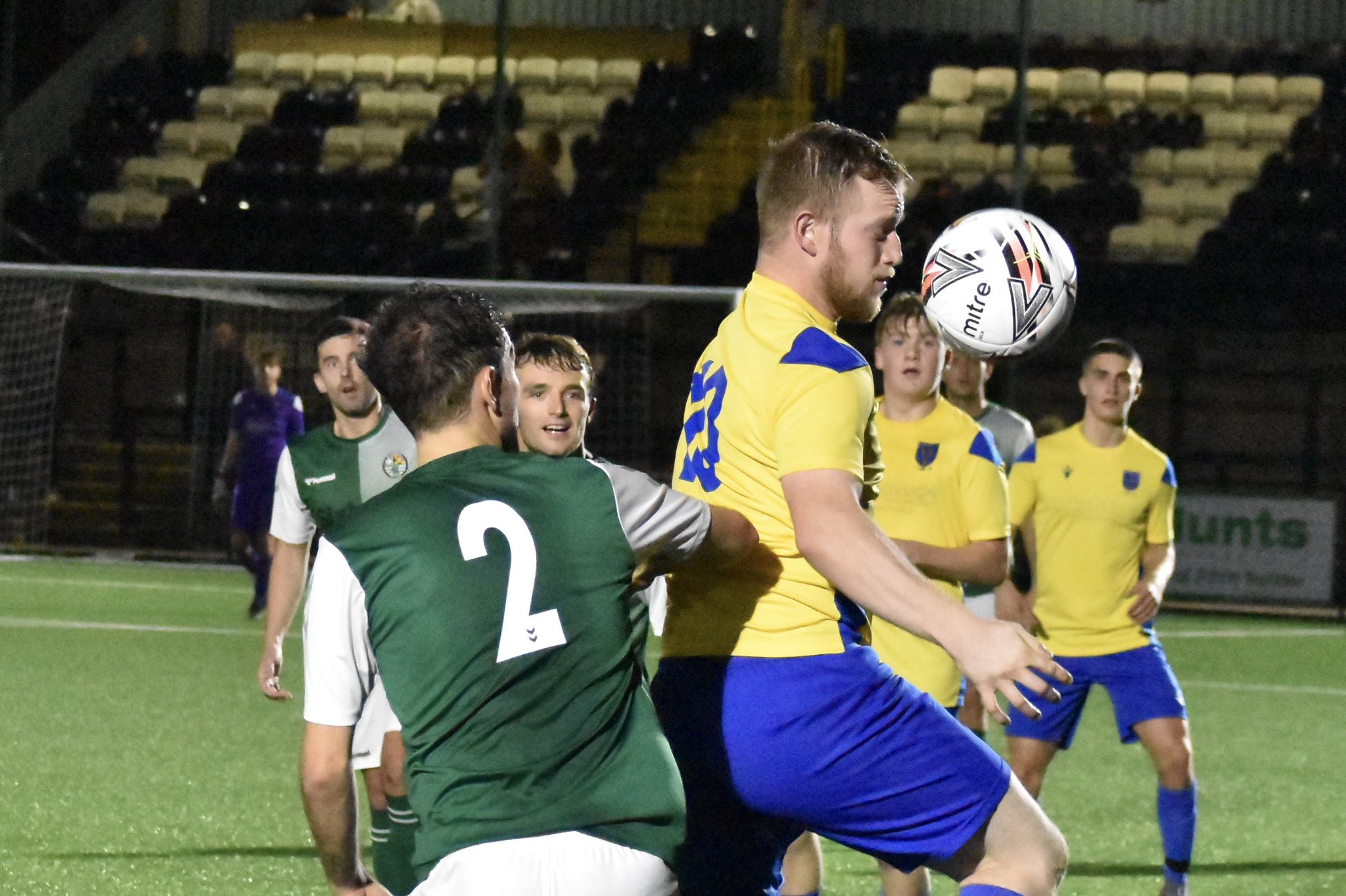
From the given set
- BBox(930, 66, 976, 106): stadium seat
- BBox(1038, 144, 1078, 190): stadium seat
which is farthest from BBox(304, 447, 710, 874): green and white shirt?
BBox(930, 66, 976, 106): stadium seat

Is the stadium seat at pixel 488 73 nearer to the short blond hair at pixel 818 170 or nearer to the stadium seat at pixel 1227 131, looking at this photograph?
the stadium seat at pixel 1227 131

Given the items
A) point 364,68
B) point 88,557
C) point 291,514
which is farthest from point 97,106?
point 291,514

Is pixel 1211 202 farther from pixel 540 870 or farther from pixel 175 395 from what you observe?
pixel 540 870

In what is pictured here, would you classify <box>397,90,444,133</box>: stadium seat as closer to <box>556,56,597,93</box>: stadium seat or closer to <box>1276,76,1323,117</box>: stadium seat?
<box>556,56,597,93</box>: stadium seat

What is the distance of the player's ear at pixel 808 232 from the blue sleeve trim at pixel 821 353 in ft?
0.60

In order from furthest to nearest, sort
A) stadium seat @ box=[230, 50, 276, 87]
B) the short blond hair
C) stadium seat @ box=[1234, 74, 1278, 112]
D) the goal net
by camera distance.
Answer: stadium seat @ box=[230, 50, 276, 87]
stadium seat @ box=[1234, 74, 1278, 112]
the goal net
the short blond hair

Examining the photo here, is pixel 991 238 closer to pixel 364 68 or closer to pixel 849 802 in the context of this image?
pixel 849 802

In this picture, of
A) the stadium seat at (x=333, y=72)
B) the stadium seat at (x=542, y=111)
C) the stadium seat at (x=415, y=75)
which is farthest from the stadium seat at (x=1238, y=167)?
the stadium seat at (x=333, y=72)

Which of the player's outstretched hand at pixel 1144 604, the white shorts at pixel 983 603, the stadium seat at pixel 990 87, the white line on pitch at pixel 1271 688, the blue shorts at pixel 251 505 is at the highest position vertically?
the stadium seat at pixel 990 87

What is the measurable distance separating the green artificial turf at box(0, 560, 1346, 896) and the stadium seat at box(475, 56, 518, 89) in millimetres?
10954

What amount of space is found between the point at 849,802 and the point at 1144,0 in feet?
69.1

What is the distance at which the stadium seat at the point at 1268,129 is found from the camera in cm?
2150

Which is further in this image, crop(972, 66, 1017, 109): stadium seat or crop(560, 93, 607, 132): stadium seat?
crop(560, 93, 607, 132): stadium seat

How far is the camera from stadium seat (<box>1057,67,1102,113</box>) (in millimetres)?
22156
